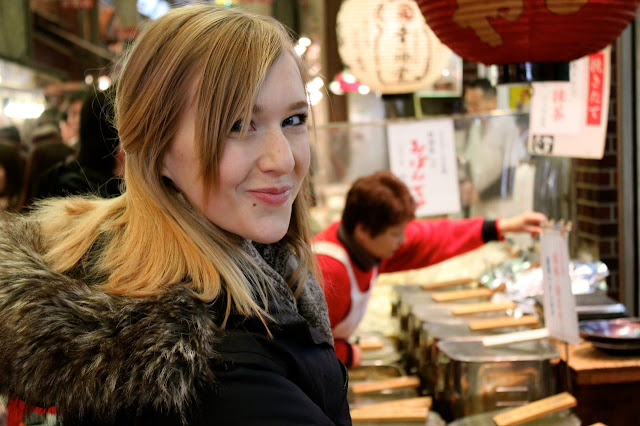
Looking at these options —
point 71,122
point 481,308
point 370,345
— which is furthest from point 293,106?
point 71,122

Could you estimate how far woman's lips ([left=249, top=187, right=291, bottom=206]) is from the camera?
4.33 feet

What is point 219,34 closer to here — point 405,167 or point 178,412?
point 178,412

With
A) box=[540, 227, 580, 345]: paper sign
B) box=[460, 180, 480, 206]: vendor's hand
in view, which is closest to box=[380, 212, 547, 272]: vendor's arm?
box=[460, 180, 480, 206]: vendor's hand

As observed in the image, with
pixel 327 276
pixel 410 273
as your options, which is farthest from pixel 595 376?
pixel 410 273

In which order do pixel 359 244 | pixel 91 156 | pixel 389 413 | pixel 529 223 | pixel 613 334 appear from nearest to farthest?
pixel 389 413 < pixel 613 334 < pixel 91 156 < pixel 359 244 < pixel 529 223

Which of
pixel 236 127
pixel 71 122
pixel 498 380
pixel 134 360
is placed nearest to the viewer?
pixel 134 360

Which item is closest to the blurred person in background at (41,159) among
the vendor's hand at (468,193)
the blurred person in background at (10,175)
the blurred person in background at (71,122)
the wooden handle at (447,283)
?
the blurred person in background at (10,175)

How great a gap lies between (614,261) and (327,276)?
→ 2.26m

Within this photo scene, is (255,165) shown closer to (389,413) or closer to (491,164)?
(389,413)

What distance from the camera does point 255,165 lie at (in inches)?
51.4

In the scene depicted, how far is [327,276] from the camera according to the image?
10.9ft

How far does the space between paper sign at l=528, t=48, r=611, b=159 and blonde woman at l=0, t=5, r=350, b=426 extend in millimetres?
2906

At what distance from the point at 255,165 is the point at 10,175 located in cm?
459

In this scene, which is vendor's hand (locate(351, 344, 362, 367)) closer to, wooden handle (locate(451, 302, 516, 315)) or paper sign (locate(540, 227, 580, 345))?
wooden handle (locate(451, 302, 516, 315))
